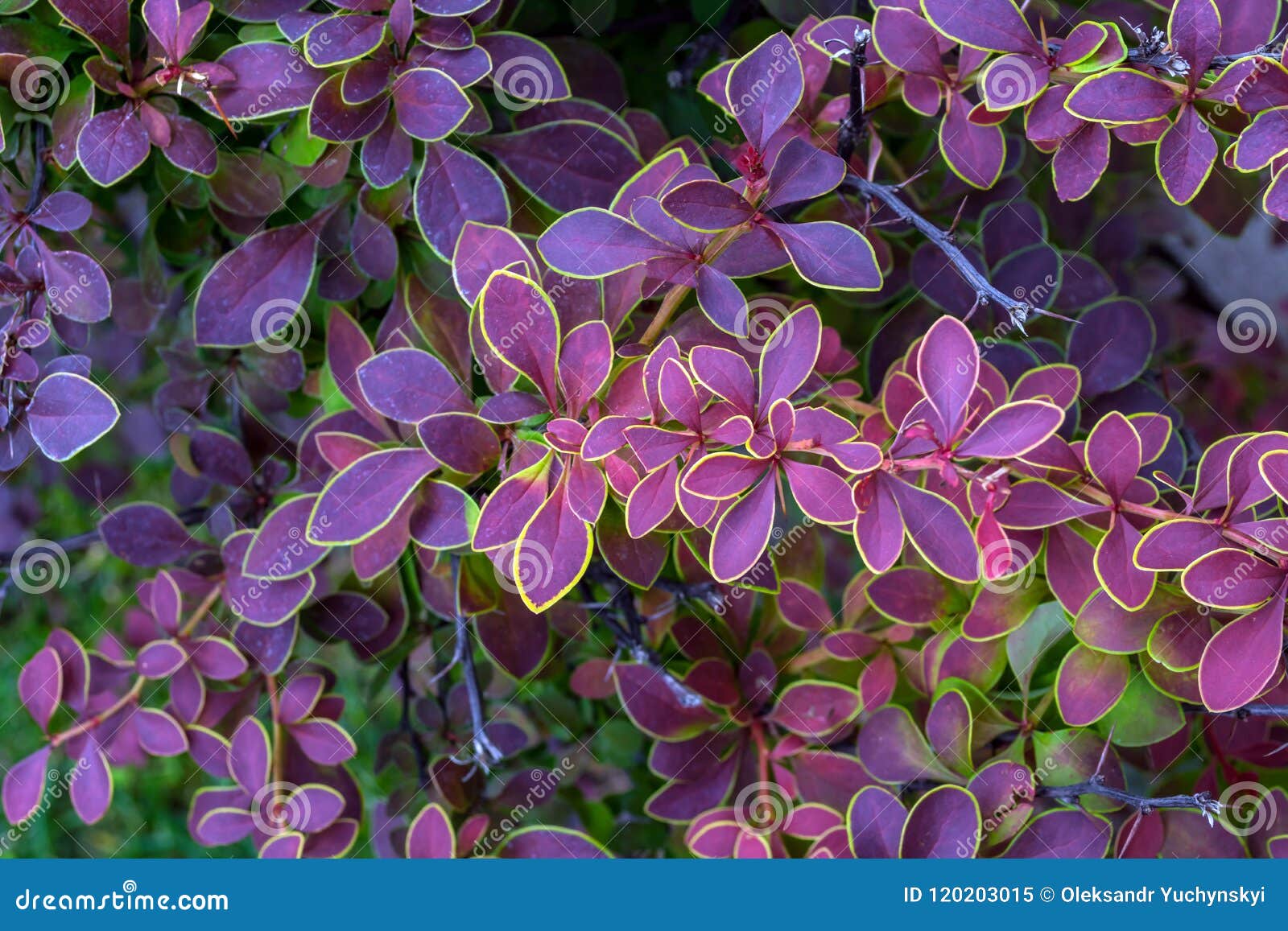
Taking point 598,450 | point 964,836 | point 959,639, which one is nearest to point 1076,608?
point 959,639

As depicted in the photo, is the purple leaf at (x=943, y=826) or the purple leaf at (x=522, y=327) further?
the purple leaf at (x=943, y=826)

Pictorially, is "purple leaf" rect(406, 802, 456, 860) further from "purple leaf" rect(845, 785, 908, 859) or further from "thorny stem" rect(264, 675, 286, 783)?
"purple leaf" rect(845, 785, 908, 859)

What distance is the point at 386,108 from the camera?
975 millimetres

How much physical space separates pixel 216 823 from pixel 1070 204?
140 cm

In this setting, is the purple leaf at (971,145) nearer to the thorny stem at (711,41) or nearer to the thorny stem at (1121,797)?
the thorny stem at (711,41)

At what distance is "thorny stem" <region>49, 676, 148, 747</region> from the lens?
1.22 meters

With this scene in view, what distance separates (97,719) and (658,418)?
0.90 meters

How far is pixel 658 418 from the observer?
84 cm

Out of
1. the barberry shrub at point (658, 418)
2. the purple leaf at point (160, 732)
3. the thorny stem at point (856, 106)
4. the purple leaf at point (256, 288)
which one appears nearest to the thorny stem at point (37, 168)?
the barberry shrub at point (658, 418)

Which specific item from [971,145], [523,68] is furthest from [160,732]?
[971,145]

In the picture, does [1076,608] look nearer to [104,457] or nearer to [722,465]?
[722,465]

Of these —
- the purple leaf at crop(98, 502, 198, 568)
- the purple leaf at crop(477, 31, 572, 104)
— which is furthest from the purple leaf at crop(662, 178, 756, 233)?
the purple leaf at crop(98, 502, 198, 568)

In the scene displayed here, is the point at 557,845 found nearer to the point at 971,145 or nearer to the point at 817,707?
the point at 817,707

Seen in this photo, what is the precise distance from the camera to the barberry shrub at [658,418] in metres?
0.84
